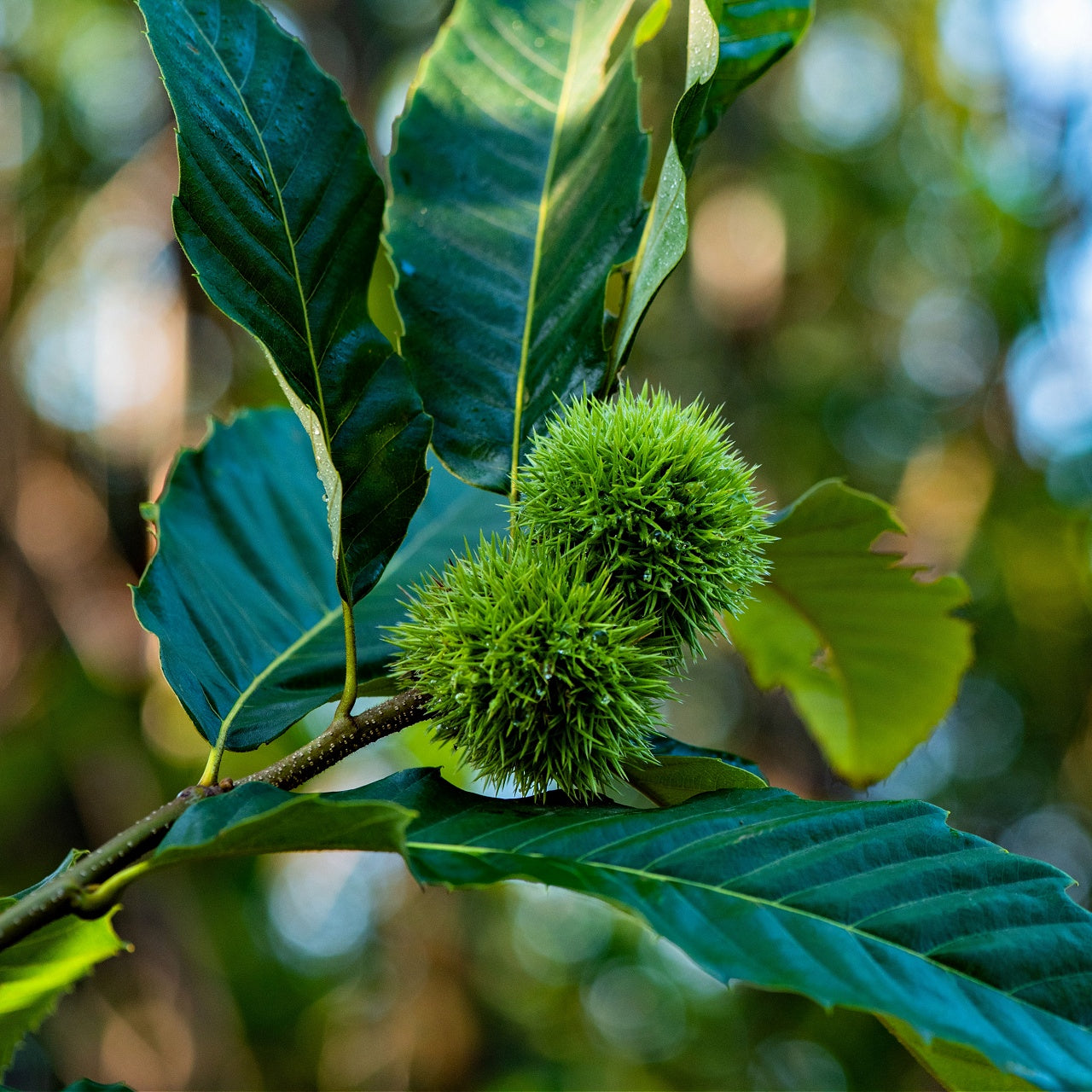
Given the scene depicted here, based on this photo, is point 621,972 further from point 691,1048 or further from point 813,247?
point 813,247

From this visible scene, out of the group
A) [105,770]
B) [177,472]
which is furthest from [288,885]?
[177,472]

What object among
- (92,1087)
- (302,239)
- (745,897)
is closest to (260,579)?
(302,239)

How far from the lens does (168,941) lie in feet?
12.1

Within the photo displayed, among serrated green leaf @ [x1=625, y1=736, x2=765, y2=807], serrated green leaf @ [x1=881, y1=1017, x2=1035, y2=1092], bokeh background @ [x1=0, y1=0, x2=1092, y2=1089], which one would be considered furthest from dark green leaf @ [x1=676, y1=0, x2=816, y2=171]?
bokeh background @ [x1=0, y1=0, x2=1092, y2=1089]

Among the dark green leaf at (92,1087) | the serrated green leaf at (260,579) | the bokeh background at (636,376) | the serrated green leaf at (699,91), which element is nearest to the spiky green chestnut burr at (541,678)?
the serrated green leaf at (260,579)

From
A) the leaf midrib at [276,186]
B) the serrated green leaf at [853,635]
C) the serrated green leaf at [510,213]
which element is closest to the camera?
the leaf midrib at [276,186]

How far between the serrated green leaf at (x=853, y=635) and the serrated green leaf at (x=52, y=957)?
2.49 feet

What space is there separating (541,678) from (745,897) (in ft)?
0.80

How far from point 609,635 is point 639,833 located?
0.58ft

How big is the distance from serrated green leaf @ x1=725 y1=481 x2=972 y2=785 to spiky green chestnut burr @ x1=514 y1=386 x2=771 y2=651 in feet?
0.63

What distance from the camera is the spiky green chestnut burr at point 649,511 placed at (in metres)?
0.84

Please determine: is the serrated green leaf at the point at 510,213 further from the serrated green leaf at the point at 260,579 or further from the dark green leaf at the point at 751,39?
the serrated green leaf at the point at 260,579

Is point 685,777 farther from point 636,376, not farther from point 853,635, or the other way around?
point 636,376

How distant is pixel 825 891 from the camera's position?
66 cm
